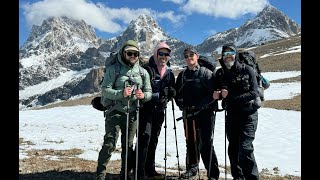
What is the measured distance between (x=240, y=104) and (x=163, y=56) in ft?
7.97

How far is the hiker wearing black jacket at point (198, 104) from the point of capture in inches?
386

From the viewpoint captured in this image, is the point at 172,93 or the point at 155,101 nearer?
the point at 172,93

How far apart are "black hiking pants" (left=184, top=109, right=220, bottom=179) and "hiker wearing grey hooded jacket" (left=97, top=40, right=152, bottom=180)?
5.54ft

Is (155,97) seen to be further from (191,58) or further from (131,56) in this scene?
(131,56)

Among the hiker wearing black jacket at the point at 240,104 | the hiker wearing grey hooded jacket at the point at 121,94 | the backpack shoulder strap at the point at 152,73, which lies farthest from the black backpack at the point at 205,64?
the hiker wearing grey hooded jacket at the point at 121,94

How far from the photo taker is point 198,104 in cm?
984

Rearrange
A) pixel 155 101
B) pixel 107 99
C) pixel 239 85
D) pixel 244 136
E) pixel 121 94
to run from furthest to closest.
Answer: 1. pixel 155 101
2. pixel 239 85
3. pixel 244 136
4. pixel 107 99
5. pixel 121 94

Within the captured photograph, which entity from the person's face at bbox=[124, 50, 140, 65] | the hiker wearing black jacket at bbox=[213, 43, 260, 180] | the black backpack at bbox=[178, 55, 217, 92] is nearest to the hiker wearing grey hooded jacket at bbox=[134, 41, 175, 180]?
the black backpack at bbox=[178, 55, 217, 92]

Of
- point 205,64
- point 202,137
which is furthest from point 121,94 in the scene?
point 205,64

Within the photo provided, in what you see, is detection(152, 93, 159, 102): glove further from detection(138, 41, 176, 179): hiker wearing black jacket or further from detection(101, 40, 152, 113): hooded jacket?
detection(101, 40, 152, 113): hooded jacket
